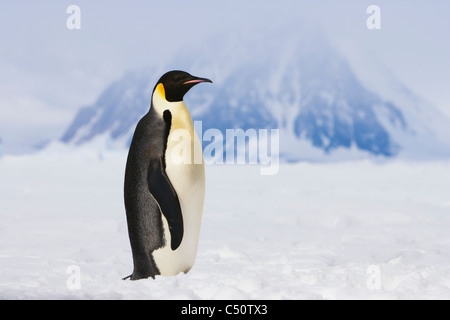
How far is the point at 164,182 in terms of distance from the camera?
2809 mm

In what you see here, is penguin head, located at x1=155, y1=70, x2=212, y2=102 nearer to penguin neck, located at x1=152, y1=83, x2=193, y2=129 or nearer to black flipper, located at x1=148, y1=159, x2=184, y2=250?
penguin neck, located at x1=152, y1=83, x2=193, y2=129

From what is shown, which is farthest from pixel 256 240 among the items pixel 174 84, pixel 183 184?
pixel 174 84

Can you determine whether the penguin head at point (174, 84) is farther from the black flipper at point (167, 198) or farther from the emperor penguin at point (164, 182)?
the black flipper at point (167, 198)

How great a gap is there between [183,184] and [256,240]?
1797 mm

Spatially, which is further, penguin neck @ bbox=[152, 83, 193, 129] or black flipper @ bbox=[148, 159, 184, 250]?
penguin neck @ bbox=[152, 83, 193, 129]

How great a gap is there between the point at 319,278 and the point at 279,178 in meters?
7.74

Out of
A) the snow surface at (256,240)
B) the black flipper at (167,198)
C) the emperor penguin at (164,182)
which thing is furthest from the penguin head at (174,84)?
the snow surface at (256,240)

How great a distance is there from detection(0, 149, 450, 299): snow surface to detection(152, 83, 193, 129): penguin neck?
85cm

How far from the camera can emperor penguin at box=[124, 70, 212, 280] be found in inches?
111

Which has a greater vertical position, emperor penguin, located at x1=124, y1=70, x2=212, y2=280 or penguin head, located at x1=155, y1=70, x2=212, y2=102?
penguin head, located at x1=155, y1=70, x2=212, y2=102

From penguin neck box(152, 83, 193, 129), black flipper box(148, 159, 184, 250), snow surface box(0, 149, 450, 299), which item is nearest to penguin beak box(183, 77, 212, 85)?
penguin neck box(152, 83, 193, 129)

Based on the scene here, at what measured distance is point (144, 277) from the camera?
294cm

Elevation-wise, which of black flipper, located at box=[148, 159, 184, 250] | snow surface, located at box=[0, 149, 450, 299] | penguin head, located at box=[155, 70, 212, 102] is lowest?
snow surface, located at box=[0, 149, 450, 299]

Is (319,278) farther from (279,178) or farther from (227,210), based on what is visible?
(279,178)
